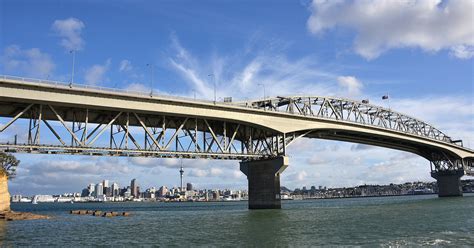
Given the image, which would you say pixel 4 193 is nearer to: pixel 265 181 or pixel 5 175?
pixel 5 175

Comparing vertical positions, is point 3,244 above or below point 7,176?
below

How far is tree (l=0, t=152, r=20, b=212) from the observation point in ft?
203

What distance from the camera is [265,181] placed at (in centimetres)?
8081

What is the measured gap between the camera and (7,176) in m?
65.6

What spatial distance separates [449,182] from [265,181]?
101701mm

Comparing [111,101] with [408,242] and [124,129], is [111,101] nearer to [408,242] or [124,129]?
[124,129]

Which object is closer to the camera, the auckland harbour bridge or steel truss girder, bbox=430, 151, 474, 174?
the auckland harbour bridge

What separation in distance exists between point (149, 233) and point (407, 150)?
125259 mm

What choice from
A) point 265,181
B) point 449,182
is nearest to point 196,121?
point 265,181

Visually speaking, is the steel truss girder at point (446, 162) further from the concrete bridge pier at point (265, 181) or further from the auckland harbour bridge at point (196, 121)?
the concrete bridge pier at point (265, 181)

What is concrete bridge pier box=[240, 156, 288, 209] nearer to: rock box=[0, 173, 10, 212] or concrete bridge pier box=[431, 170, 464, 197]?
rock box=[0, 173, 10, 212]

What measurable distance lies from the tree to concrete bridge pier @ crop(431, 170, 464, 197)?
13942 centimetres

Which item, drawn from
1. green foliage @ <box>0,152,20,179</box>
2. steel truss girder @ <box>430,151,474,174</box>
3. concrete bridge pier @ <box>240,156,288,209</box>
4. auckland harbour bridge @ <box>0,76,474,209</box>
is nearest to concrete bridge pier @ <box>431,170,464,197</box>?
steel truss girder @ <box>430,151,474,174</box>

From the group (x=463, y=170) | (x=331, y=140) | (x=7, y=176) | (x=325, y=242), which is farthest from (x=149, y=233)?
(x=463, y=170)
